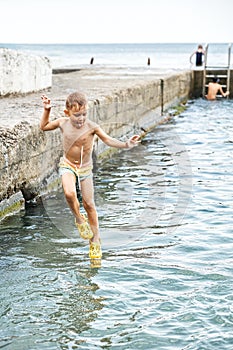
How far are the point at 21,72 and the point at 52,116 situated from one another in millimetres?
2976

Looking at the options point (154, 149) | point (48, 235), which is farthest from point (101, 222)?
point (154, 149)

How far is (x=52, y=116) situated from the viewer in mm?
8773

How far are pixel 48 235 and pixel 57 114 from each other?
247cm

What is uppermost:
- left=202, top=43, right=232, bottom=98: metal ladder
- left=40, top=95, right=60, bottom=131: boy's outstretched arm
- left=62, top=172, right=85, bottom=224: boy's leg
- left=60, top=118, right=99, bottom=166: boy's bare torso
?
left=40, top=95, right=60, bottom=131: boy's outstretched arm

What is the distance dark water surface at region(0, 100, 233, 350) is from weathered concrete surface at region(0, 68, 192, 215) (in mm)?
367

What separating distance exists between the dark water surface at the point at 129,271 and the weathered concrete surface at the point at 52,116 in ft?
1.20

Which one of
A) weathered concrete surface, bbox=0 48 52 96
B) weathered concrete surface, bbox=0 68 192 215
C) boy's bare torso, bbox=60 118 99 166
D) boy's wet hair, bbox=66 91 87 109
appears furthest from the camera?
weathered concrete surface, bbox=0 48 52 96

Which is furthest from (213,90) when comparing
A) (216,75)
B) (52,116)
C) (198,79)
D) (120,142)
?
(120,142)

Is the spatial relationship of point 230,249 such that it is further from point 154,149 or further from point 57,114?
point 154,149

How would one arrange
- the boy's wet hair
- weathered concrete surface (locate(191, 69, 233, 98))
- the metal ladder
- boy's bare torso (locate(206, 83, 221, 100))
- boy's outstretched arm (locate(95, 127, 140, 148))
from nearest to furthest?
boy's outstretched arm (locate(95, 127, 140, 148)) → the boy's wet hair → boy's bare torso (locate(206, 83, 221, 100)) → the metal ladder → weathered concrete surface (locate(191, 69, 233, 98))

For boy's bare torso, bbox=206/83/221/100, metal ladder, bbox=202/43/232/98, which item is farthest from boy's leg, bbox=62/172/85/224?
metal ladder, bbox=202/43/232/98

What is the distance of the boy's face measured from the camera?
19.1ft

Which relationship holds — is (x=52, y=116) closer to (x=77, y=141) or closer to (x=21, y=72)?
(x=77, y=141)

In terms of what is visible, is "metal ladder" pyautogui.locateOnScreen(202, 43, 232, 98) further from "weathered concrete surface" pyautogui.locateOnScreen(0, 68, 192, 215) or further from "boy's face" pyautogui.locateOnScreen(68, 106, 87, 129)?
"boy's face" pyautogui.locateOnScreen(68, 106, 87, 129)
